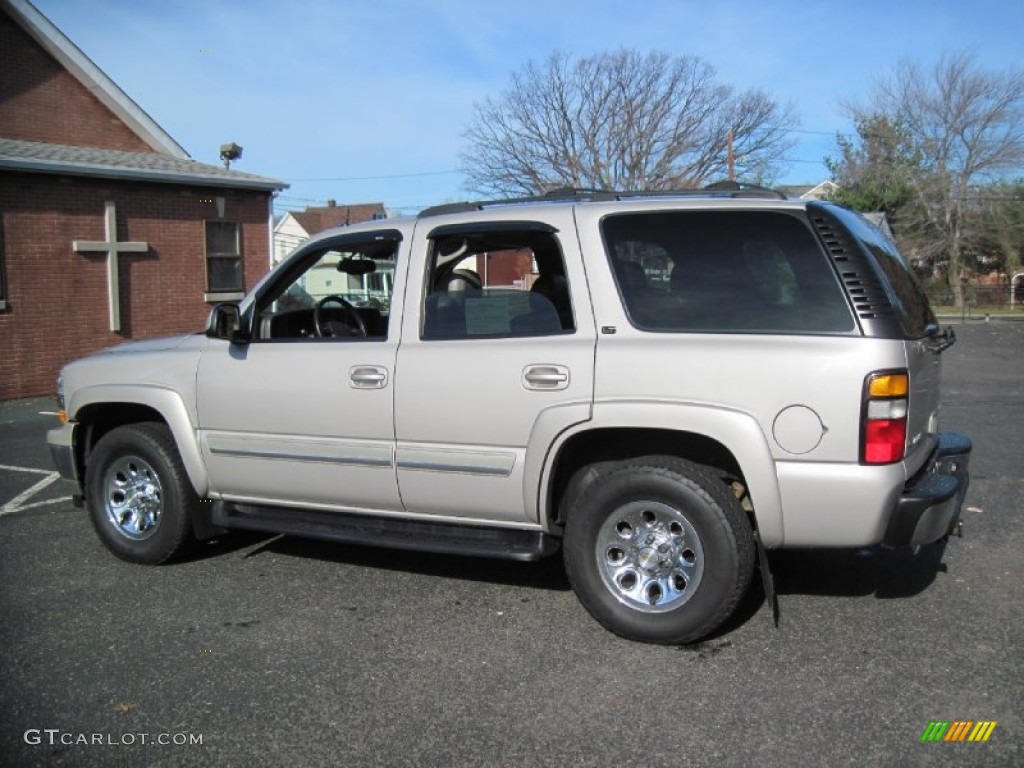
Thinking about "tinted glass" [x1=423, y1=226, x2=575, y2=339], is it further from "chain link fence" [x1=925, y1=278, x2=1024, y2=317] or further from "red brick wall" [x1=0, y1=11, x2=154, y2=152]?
"chain link fence" [x1=925, y1=278, x2=1024, y2=317]

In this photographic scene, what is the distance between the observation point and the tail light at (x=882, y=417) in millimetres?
3527

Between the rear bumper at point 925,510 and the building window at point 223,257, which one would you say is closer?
the rear bumper at point 925,510

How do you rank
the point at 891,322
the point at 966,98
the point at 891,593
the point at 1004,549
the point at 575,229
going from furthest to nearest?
the point at 966,98 → the point at 1004,549 → the point at 891,593 → the point at 575,229 → the point at 891,322

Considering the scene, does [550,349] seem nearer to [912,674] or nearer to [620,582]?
[620,582]

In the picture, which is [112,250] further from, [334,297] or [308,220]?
[308,220]

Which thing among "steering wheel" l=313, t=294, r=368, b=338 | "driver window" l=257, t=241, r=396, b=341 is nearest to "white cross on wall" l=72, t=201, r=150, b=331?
"driver window" l=257, t=241, r=396, b=341

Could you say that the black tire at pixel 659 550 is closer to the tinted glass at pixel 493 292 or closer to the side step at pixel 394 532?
the side step at pixel 394 532

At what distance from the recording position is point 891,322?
3.61 metres

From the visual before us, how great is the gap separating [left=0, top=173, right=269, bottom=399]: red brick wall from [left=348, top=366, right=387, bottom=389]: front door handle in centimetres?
1054

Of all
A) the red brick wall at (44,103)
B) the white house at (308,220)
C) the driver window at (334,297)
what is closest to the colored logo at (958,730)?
the driver window at (334,297)

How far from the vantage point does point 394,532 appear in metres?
4.47

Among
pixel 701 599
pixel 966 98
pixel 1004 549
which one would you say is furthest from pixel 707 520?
pixel 966 98

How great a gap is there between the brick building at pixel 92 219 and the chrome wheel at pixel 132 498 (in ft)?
29.8

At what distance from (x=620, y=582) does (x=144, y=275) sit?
12347 millimetres
